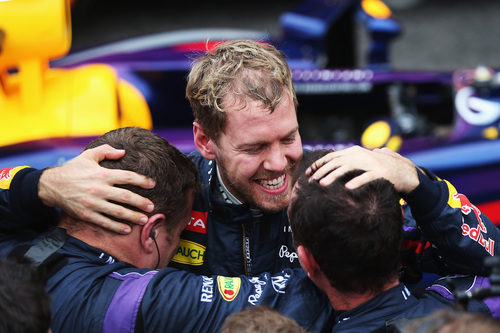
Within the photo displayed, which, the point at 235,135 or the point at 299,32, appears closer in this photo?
the point at 235,135

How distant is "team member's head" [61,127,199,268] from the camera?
1.81 m

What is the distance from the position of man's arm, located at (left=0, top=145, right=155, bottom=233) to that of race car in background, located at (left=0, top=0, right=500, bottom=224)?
862 mm

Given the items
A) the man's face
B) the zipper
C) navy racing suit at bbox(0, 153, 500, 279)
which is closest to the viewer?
navy racing suit at bbox(0, 153, 500, 279)

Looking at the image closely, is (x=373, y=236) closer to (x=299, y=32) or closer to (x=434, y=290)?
(x=434, y=290)

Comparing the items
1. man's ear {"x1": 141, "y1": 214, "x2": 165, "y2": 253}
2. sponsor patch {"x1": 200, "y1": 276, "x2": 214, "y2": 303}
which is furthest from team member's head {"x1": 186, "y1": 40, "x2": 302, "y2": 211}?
sponsor patch {"x1": 200, "y1": 276, "x2": 214, "y2": 303}

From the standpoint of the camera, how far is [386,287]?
4.98 feet

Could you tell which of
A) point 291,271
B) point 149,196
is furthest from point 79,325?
point 291,271

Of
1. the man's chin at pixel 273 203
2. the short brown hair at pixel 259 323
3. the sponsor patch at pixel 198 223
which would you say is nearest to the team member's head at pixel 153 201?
the sponsor patch at pixel 198 223

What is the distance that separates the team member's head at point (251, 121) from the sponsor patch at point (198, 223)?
141mm

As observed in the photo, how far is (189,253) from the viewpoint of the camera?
2.09m

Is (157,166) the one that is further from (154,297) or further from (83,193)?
(154,297)

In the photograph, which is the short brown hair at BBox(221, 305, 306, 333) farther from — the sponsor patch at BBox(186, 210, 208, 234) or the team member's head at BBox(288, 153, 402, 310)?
the sponsor patch at BBox(186, 210, 208, 234)

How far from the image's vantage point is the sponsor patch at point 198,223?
2074 mm

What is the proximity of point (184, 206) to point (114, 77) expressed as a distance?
60.4 inches
